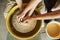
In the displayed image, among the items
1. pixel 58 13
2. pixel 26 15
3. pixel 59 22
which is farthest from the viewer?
pixel 59 22

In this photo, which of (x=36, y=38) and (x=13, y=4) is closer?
(x=13, y=4)

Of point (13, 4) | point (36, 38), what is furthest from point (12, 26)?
point (36, 38)

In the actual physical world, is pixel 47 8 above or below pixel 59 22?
above

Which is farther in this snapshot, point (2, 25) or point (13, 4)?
point (2, 25)

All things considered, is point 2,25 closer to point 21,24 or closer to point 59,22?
point 21,24

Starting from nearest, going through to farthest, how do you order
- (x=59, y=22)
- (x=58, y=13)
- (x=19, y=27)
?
(x=58, y=13) → (x=19, y=27) → (x=59, y=22)

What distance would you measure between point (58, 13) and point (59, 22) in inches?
15.1

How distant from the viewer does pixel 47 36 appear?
4.53ft

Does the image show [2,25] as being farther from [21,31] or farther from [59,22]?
[59,22]

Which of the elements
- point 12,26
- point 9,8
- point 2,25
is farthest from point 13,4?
point 2,25

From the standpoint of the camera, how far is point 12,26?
121cm

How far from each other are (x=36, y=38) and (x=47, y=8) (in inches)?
11.4

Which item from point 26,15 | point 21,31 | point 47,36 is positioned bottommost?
point 47,36

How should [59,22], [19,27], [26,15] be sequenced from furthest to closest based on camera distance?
[59,22] → [19,27] → [26,15]
